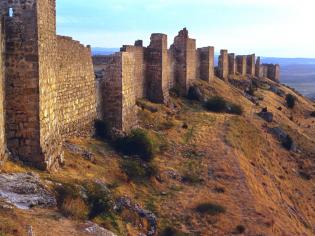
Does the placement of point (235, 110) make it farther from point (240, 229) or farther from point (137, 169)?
point (240, 229)

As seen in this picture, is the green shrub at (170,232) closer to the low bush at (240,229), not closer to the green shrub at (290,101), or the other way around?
the low bush at (240,229)

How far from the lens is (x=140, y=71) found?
26578 millimetres

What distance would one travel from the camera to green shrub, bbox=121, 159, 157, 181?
16.8m

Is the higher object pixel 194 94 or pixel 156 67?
pixel 156 67

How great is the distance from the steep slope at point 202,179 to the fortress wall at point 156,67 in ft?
3.19

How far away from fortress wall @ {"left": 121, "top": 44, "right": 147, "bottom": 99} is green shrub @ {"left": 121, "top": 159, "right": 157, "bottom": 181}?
27.5ft

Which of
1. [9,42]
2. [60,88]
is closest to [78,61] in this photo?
[60,88]

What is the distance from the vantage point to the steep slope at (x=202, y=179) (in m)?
13.1

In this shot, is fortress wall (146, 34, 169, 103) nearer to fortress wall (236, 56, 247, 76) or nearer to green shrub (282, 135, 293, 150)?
green shrub (282, 135, 293, 150)

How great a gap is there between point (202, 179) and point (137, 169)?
9.27 feet

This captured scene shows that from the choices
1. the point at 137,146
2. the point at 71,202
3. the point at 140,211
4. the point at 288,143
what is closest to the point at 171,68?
the point at 288,143

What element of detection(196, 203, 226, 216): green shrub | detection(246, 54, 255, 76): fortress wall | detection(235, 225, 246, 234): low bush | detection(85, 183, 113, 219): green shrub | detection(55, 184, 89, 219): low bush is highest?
detection(246, 54, 255, 76): fortress wall

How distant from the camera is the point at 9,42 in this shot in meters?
12.0

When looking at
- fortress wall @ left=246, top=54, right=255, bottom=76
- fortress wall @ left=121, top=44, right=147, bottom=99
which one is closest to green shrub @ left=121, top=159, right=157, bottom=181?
fortress wall @ left=121, top=44, right=147, bottom=99
